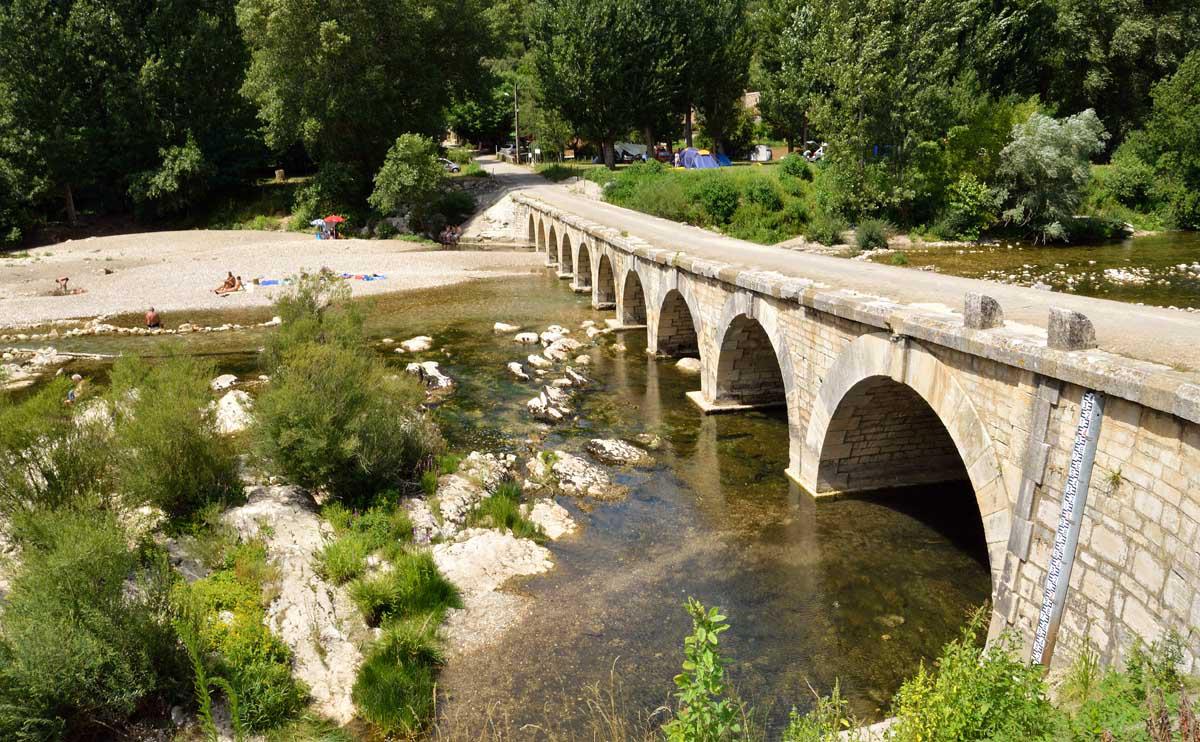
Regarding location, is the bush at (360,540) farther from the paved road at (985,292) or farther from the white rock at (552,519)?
the paved road at (985,292)

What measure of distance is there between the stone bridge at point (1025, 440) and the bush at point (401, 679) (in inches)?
240

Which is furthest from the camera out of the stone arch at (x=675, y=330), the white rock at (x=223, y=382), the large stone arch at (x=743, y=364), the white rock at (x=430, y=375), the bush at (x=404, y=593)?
the stone arch at (x=675, y=330)

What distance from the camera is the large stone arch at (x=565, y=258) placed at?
117 feet

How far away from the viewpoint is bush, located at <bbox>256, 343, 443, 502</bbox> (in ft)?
39.1

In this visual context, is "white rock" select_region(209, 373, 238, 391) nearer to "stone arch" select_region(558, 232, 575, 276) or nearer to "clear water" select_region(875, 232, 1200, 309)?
"stone arch" select_region(558, 232, 575, 276)

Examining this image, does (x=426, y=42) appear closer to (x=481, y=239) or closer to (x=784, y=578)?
(x=481, y=239)

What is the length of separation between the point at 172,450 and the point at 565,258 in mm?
27376

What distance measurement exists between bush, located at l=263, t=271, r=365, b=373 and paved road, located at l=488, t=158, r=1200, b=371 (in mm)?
8777

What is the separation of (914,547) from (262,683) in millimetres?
9173

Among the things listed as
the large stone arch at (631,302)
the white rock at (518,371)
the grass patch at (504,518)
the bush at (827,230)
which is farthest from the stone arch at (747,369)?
the bush at (827,230)

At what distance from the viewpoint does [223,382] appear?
778 inches

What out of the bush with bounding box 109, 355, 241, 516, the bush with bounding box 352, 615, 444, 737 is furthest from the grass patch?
the bush with bounding box 109, 355, 241, 516

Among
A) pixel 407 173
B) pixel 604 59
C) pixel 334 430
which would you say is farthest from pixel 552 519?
pixel 604 59

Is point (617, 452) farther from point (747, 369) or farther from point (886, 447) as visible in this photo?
point (886, 447)
